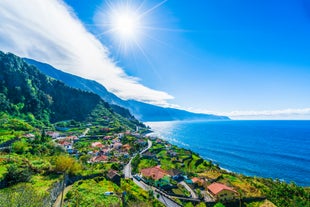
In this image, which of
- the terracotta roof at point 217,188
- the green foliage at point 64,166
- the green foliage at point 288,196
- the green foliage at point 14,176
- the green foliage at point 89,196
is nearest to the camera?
the green foliage at point 14,176

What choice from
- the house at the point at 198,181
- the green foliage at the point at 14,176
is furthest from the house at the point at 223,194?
the green foliage at the point at 14,176

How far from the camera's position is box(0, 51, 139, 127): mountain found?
100312 millimetres

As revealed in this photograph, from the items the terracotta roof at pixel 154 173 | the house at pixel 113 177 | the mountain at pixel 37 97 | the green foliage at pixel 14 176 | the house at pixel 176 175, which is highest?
the mountain at pixel 37 97

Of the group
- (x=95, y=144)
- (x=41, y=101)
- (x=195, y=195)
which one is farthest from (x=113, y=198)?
(x=41, y=101)

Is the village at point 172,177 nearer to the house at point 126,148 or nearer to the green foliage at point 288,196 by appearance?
the house at point 126,148

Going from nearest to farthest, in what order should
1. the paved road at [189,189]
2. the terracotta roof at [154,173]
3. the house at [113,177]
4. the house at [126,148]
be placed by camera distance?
the house at [113,177], the paved road at [189,189], the terracotta roof at [154,173], the house at [126,148]

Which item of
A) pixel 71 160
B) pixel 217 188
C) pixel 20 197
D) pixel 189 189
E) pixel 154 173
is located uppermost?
pixel 71 160

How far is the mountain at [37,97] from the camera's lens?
10031 cm

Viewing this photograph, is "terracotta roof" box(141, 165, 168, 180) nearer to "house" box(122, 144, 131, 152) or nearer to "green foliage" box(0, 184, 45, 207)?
"house" box(122, 144, 131, 152)

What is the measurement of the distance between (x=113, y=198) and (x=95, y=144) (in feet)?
176

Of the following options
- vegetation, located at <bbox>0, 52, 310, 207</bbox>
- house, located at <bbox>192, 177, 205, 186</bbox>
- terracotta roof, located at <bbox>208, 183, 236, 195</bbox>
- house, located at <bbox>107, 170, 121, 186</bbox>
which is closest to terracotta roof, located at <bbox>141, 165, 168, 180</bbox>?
vegetation, located at <bbox>0, 52, 310, 207</bbox>

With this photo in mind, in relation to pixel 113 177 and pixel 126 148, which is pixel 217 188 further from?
pixel 126 148

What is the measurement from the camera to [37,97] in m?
117

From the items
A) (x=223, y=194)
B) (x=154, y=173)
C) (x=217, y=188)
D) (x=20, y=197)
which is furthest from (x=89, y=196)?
(x=217, y=188)
